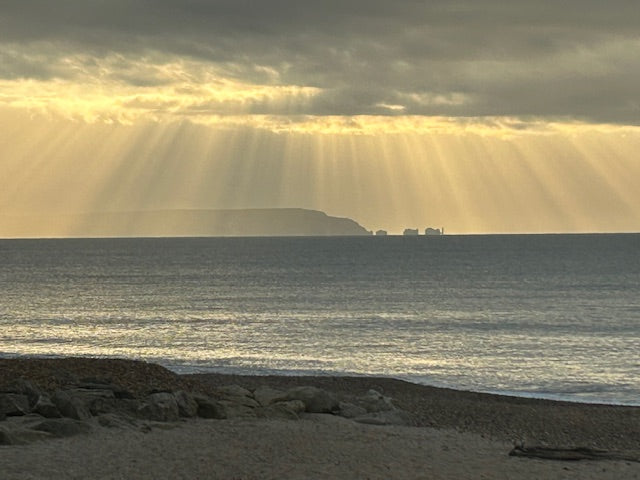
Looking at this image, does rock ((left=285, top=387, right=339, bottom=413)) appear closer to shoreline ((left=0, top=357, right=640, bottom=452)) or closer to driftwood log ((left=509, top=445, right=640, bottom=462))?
shoreline ((left=0, top=357, right=640, bottom=452))

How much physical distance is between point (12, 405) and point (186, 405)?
4.34 m

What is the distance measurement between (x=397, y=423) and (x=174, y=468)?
8.85m

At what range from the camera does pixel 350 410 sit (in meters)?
27.1

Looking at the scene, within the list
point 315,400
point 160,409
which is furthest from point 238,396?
point 160,409

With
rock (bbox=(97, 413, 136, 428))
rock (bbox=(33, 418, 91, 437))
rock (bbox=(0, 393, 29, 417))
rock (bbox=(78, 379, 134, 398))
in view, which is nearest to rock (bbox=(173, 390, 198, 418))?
rock (bbox=(78, 379, 134, 398))

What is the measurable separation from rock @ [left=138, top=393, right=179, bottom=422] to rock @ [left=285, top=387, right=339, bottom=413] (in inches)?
154

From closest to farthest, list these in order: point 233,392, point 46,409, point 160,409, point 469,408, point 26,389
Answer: point 46,409 → point 26,389 → point 160,409 → point 233,392 → point 469,408

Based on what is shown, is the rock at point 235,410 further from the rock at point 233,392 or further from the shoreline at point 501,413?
the shoreline at point 501,413

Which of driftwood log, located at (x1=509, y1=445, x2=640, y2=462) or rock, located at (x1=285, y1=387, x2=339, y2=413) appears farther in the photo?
rock, located at (x1=285, y1=387, x2=339, y2=413)

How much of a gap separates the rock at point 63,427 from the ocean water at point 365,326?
21.7 m

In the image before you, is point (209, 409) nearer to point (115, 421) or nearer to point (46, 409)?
point (115, 421)

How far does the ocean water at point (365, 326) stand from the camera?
1791 inches

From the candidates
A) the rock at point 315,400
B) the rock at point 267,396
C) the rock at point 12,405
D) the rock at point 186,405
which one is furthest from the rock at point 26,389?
the rock at point 315,400

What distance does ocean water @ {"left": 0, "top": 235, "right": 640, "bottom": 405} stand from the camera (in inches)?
1791
